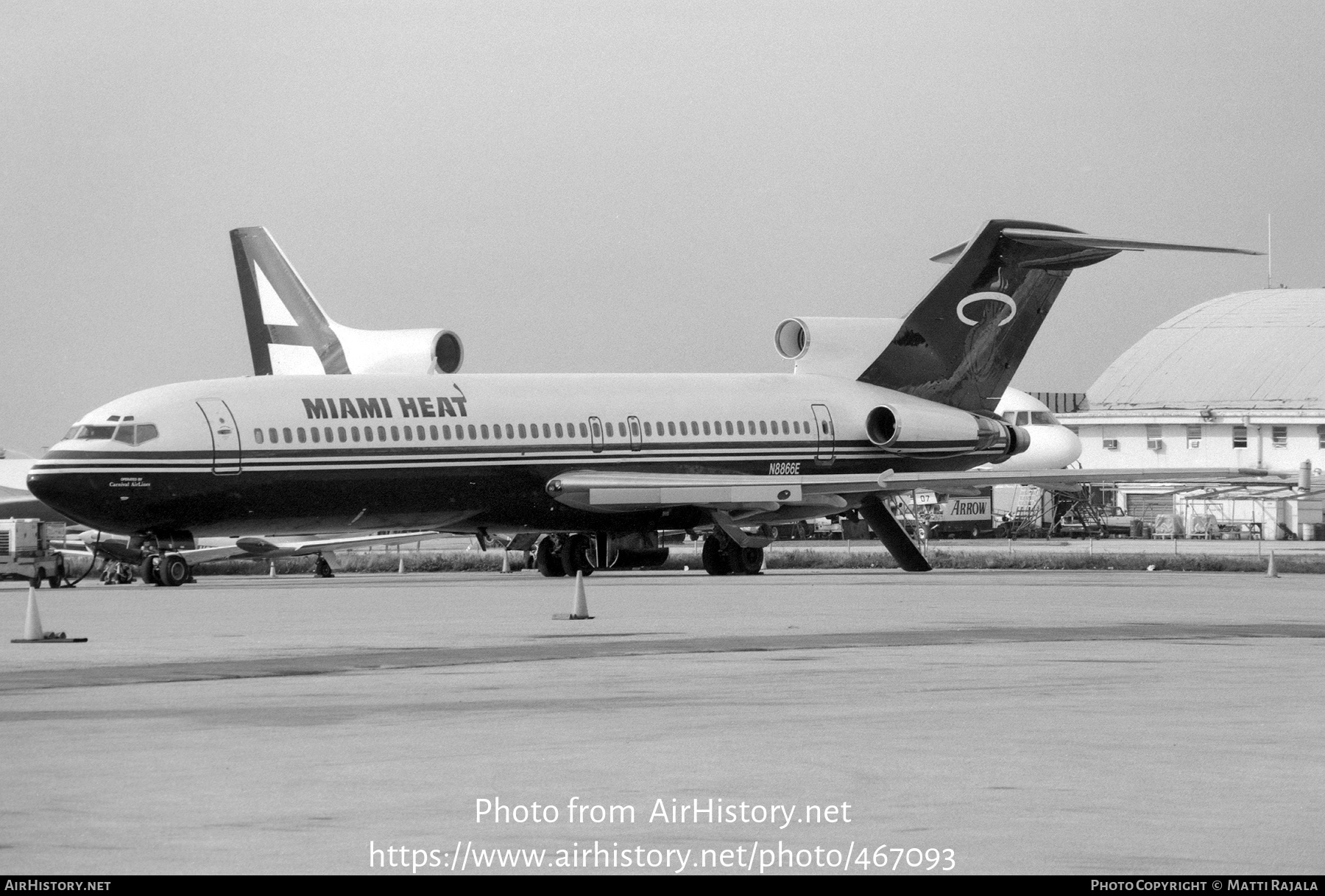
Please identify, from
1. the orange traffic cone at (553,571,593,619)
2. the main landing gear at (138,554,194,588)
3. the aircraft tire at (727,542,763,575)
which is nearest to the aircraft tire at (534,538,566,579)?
the aircraft tire at (727,542,763,575)

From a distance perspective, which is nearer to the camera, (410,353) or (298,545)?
(410,353)

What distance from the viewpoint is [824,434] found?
138 ft

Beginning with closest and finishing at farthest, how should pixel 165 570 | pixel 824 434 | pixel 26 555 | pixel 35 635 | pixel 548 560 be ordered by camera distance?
pixel 35 635
pixel 165 570
pixel 548 560
pixel 824 434
pixel 26 555

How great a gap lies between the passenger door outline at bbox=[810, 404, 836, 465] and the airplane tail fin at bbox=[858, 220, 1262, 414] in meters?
2.33

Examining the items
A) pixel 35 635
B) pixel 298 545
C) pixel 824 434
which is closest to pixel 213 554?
pixel 298 545

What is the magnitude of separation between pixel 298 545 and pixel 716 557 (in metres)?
14.1

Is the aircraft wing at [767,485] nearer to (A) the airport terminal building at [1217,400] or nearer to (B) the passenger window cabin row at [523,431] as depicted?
(B) the passenger window cabin row at [523,431]

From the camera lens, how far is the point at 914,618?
24359 mm

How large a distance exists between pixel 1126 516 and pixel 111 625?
70.1 metres

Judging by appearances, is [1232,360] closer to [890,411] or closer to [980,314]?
[980,314]

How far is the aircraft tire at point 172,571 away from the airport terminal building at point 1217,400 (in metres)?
56.0

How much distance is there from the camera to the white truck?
42438mm

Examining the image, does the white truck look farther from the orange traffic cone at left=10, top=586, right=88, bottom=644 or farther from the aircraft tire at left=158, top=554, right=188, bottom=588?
the orange traffic cone at left=10, top=586, right=88, bottom=644
